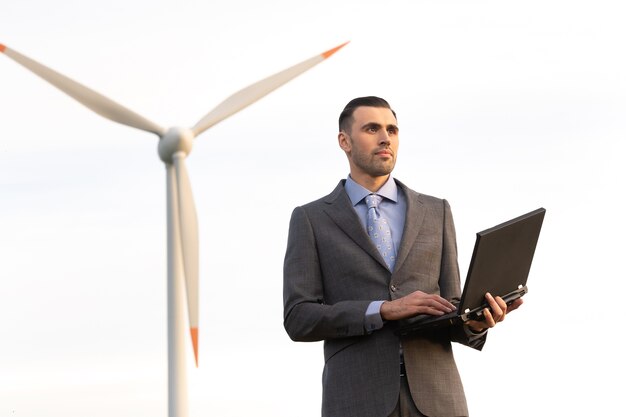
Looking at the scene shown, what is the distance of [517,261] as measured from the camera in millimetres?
7406

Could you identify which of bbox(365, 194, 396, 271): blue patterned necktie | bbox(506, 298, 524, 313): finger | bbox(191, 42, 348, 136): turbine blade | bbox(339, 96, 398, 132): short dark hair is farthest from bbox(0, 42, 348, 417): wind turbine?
bbox(506, 298, 524, 313): finger

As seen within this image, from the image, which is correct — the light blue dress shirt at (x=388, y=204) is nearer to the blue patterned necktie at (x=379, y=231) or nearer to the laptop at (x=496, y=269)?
the blue patterned necktie at (x=379, y=231)

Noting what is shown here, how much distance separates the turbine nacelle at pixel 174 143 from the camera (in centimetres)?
777

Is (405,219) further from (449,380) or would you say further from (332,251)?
(449,380)

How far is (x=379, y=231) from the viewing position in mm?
8156

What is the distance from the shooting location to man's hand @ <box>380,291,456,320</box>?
23.4 ft

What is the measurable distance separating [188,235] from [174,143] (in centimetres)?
91

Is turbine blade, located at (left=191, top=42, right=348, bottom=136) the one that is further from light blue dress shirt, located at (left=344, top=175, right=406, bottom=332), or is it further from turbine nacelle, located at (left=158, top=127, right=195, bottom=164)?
light blue dress shirt, located at (left=344, top=175, right=406, bottom=332)

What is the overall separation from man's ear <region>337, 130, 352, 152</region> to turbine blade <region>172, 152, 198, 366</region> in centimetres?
146

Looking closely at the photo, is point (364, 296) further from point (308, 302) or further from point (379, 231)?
point (379, 231)

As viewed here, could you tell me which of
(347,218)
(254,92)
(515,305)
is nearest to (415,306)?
(515,305)

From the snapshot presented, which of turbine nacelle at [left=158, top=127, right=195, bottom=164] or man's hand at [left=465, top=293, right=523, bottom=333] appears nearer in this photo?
man's hand at [left=465, top=293, right=523, bottom=333]


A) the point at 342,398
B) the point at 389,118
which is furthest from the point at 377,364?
the point at 389,118

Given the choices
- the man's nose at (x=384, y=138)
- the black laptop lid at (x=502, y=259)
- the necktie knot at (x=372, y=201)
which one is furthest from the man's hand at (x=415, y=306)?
the man's nose at (x=384, y=138)
